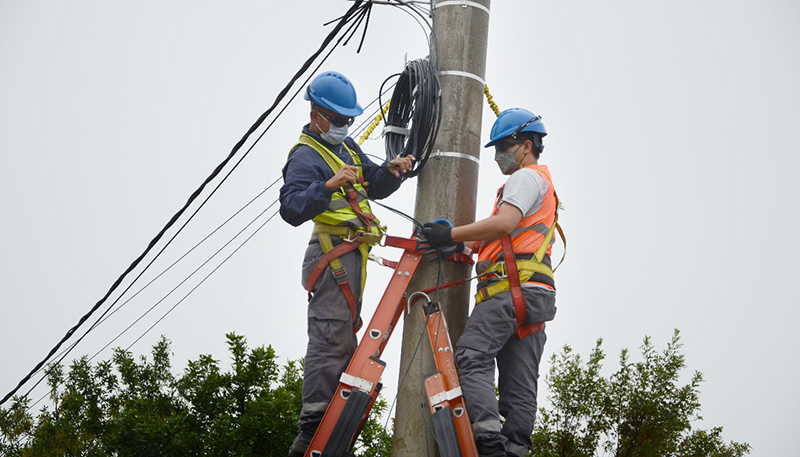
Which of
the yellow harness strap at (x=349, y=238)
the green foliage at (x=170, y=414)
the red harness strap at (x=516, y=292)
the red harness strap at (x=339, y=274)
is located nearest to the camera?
the red harness strap at (x=516, y=292)

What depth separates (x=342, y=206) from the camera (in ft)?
14.5

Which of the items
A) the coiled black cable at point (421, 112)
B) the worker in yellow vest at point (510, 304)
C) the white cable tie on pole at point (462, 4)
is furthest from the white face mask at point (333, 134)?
the white cable tie on pole at point (462, 4)

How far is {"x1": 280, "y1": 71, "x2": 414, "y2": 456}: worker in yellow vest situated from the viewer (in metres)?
4.11

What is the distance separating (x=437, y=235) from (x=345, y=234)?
58 centimetres

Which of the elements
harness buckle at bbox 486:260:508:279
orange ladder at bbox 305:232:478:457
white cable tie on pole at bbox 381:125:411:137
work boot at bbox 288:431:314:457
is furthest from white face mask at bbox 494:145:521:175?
work boot at bbox 288:431:314:457

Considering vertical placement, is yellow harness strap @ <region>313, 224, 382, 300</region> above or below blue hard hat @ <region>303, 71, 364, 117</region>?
below

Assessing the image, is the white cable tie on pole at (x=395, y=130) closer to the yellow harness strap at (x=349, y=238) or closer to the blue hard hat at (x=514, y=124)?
the blue hard hat at (x=514, y=124)

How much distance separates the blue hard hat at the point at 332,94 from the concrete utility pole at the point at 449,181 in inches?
24.4

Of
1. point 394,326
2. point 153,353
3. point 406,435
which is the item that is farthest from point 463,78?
point 153,353

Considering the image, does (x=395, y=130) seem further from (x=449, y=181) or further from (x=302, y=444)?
(x=302, y=444)

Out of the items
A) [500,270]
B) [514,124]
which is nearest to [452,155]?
[514,124]

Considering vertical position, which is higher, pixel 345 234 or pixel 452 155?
pixel 452 155

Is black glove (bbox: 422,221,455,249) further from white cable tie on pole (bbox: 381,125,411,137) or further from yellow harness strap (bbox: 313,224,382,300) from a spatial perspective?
white cable tie on pole (bbox: 381,125,411,137)

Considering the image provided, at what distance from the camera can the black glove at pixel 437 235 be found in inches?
166
